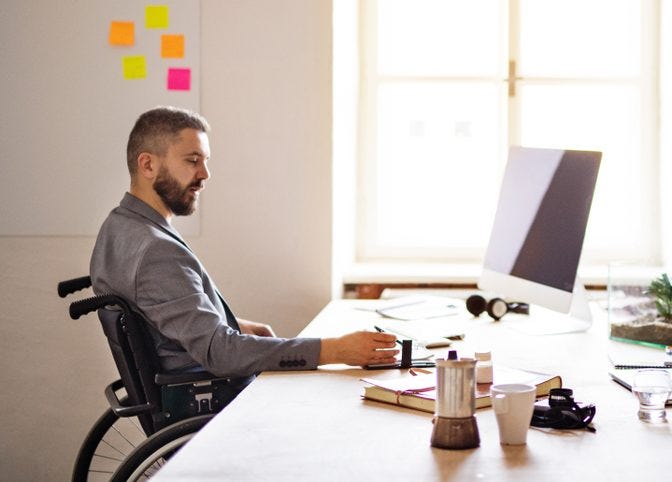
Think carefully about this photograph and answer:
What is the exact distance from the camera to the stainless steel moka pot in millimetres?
1433

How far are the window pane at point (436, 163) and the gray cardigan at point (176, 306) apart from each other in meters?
1.66

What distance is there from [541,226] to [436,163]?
1.20 meters

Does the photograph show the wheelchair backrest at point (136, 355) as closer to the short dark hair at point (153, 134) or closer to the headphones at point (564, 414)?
the short dark hair at point (153, 134)

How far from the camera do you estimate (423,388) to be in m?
1.75

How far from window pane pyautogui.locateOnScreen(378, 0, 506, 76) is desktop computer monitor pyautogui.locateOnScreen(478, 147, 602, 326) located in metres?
1.01

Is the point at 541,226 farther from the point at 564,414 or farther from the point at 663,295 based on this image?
the point at 564,414

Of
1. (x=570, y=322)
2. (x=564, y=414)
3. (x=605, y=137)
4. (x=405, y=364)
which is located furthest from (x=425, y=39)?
(x=564, y=414)


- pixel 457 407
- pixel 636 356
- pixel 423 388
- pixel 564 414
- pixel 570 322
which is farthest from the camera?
pixel 570 322

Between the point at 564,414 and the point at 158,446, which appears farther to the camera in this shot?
the point at 158,446

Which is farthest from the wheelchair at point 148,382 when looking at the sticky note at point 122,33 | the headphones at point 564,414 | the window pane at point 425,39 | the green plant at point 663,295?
the window pane at point 425,39

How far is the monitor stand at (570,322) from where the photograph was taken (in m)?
2.61

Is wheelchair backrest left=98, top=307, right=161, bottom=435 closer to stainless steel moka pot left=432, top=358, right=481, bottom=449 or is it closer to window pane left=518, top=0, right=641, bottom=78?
stainless steel moka pot left=432, top=358, right=481, bottom=449

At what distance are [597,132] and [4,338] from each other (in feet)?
7.88

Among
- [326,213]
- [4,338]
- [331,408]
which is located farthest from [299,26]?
[331,408]
